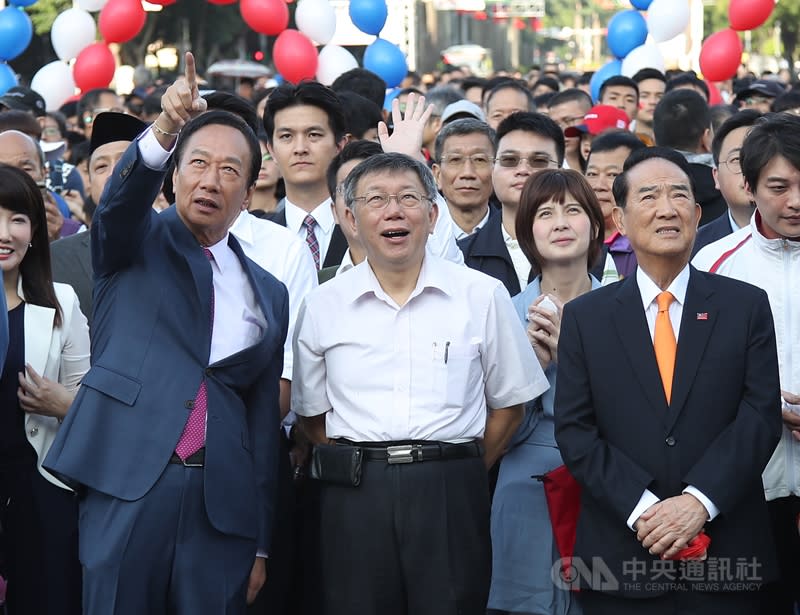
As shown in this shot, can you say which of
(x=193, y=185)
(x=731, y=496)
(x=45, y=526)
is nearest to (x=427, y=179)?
(x=193, y=185)

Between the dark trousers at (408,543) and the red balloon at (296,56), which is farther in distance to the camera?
the red balloon at (296,56)

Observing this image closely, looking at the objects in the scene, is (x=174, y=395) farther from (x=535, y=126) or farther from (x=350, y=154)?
(x=535, y=126)

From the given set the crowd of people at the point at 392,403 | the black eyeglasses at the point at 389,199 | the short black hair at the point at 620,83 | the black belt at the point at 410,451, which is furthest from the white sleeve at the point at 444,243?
the short black hair at the point at 620,83

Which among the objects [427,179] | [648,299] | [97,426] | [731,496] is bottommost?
[731,496]

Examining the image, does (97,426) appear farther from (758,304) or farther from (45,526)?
(758,304)

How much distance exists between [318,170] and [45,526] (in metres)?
2.22

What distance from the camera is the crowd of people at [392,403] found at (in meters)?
3.88

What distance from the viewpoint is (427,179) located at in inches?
174

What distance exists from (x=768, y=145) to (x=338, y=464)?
2053 millimetres

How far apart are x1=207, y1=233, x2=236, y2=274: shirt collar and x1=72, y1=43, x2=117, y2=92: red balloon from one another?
8095 millimetres

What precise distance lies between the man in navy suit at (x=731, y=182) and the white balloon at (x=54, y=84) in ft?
24.8

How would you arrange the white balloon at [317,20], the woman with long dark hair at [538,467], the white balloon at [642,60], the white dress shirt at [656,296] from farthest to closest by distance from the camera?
1. the white balloon at [642,60]
2. the white balloon at [317,20]
3. the woman with long dark hair at [538,467]
4. the white dress shirt at [656,296]

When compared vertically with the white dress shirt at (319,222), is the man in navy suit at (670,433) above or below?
below

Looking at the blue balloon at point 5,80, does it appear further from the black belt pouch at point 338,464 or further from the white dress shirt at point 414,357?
the black belt pouch at point 338,464
